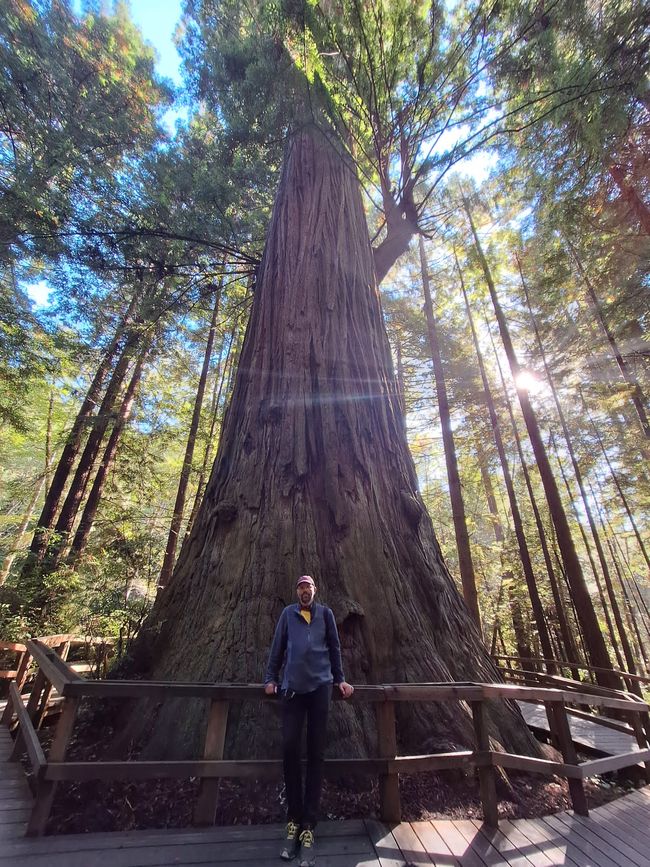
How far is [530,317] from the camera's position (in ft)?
39.1

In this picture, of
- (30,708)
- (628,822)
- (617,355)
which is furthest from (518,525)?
(30,708)

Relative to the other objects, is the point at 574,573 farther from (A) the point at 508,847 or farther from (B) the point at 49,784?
(B) the point at 49,784

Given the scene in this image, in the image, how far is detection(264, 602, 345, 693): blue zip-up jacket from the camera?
7.06 ft

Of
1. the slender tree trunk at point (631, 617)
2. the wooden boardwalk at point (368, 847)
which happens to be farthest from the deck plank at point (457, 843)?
the slender tree trunk at point (631, 617)

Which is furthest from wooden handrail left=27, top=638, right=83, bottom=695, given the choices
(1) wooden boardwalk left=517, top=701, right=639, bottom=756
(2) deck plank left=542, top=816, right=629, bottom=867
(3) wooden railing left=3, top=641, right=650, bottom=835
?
(1) wooden boardwalk left=517, top=701, right=639, bottom=756

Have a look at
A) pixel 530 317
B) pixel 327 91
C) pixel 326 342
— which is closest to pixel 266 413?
pixel 326 342

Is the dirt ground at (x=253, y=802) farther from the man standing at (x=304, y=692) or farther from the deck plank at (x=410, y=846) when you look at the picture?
the man standing at (x=304, y=692)

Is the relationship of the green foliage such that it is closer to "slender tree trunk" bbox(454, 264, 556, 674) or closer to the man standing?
the man standing

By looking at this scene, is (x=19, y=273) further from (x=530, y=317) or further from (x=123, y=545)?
(x=530, y=317)

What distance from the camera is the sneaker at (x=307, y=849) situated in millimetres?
1767

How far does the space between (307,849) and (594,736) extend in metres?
5.30

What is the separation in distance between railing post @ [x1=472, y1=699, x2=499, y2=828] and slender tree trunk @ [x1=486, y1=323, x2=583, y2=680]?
762 cm

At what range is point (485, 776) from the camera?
235cm

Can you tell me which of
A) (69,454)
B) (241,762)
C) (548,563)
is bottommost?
(241,762)
